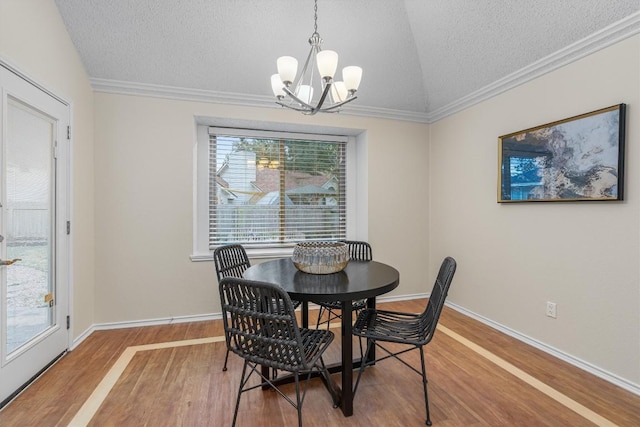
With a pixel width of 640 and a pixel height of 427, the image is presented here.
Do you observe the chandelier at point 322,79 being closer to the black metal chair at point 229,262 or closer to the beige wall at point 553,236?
the black metal chair at point 229,262

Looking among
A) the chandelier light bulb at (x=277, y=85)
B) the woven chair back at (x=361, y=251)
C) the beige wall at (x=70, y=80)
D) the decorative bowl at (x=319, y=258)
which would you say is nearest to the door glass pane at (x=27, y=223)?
the beige wall at (x=70, y=80)

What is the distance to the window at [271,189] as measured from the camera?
3.47m

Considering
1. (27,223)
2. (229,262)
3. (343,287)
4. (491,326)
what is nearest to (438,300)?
(343,287)

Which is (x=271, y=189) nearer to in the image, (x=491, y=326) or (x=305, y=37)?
(x=305, y=37)

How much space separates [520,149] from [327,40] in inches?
80.2

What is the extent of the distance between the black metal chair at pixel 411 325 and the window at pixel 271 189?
1.70 m

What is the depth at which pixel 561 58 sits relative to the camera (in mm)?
2301

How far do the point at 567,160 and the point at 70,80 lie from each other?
4.03 meters

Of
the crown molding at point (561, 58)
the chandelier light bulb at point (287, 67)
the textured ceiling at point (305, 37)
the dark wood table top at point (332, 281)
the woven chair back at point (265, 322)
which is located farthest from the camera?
the textured ceiling at point (305, 37)

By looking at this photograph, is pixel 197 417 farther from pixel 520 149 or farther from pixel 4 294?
pixel 520 149

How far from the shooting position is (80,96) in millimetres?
2629

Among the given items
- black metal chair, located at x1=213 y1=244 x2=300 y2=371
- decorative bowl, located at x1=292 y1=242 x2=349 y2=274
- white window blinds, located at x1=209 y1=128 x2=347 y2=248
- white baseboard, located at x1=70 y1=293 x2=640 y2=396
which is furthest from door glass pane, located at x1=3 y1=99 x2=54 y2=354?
decorative bowl, located at x1=292 y1=242 x2=349 y2=274

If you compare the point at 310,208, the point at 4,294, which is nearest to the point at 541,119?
the point at 310,208

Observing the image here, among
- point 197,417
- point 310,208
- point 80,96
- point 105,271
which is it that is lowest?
point 197,417
